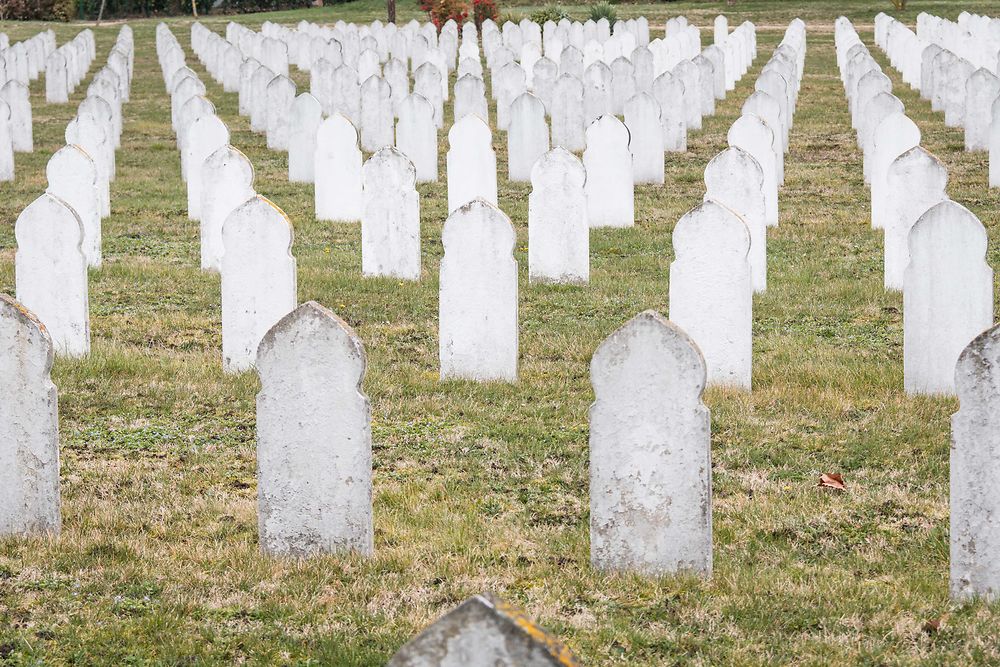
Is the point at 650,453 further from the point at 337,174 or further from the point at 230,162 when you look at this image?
the point at 337,174

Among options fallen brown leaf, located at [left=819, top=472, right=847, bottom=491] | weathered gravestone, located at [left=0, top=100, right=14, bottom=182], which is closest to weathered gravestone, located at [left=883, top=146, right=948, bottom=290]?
fallen brown leaf, located at [left=819, top=472, right=847, bottom=491]

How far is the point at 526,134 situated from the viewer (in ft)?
55.8

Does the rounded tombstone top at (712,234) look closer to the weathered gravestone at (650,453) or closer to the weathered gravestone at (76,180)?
the weathered gravestone at (650,453)

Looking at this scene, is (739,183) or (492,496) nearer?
(492,496)

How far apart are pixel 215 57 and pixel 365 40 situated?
3075 millimetres

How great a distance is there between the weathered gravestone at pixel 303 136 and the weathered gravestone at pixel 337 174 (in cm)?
236

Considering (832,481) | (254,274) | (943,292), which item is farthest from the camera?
(254,274)

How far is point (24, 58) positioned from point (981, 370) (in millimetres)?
24751

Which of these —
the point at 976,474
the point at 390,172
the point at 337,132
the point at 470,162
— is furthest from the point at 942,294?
the point at 337,132

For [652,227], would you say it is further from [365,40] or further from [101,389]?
[365,40]

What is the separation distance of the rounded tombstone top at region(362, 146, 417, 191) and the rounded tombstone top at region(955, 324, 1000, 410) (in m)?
6.46

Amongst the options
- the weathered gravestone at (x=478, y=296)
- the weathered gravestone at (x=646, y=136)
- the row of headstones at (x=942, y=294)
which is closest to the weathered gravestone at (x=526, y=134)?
the weathered gravestone at (x=646, y=136)

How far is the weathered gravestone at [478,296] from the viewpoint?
867 centimetres

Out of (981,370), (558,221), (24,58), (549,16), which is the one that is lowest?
(981,370)
